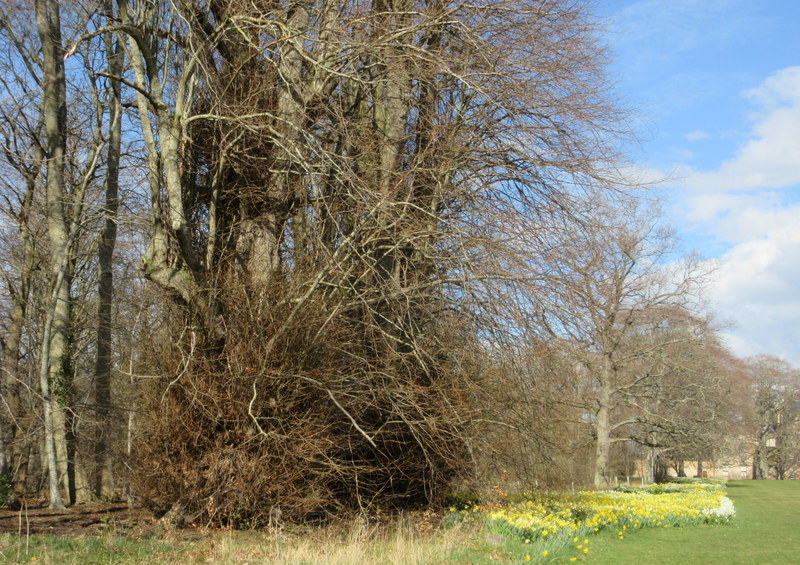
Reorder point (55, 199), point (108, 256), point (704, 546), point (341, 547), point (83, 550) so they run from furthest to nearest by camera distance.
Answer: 1. point (108, 256)
2. point (55, 199)
3. point (704, 546)
4. point (341, 547)
5. point (83, 550)

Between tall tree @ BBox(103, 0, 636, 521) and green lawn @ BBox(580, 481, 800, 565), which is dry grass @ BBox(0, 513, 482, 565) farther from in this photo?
green lawn @ BBox(580, 481, 800, 565)

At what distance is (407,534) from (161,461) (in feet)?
10.6

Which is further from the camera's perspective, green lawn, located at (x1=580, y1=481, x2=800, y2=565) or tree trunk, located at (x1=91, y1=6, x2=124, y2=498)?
tree trunk, located at (x1=91, y1=6, x2=124, y2=498)

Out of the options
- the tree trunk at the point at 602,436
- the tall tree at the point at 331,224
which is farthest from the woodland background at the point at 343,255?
the tree trunk at the point at 602,436

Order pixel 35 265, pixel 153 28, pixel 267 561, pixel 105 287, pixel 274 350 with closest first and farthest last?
pixel 267 561 → pixel 274 350 → pixel 153 28 → pixel 105 287 → pixel 35 265

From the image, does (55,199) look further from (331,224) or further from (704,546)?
(704,546)

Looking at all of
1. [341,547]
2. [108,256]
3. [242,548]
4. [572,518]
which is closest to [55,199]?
[108,256]

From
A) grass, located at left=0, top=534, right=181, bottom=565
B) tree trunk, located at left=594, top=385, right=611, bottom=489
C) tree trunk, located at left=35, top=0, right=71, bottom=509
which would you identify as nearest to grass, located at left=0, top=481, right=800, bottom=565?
grass, located at left=0, top=534, right=181, bottom=565

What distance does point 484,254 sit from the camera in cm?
857

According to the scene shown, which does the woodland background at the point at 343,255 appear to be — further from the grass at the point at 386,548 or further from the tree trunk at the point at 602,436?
the tree trunk at the point at 602,436

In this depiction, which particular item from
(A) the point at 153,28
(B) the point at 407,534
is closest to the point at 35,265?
(A) the point at 153,28

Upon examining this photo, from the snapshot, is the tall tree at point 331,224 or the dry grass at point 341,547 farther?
the tall tree at point 331,224

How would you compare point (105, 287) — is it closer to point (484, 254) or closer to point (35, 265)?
point (35, 265)

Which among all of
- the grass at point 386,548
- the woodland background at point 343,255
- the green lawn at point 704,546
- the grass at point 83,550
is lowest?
the green lawn at point 704,546
